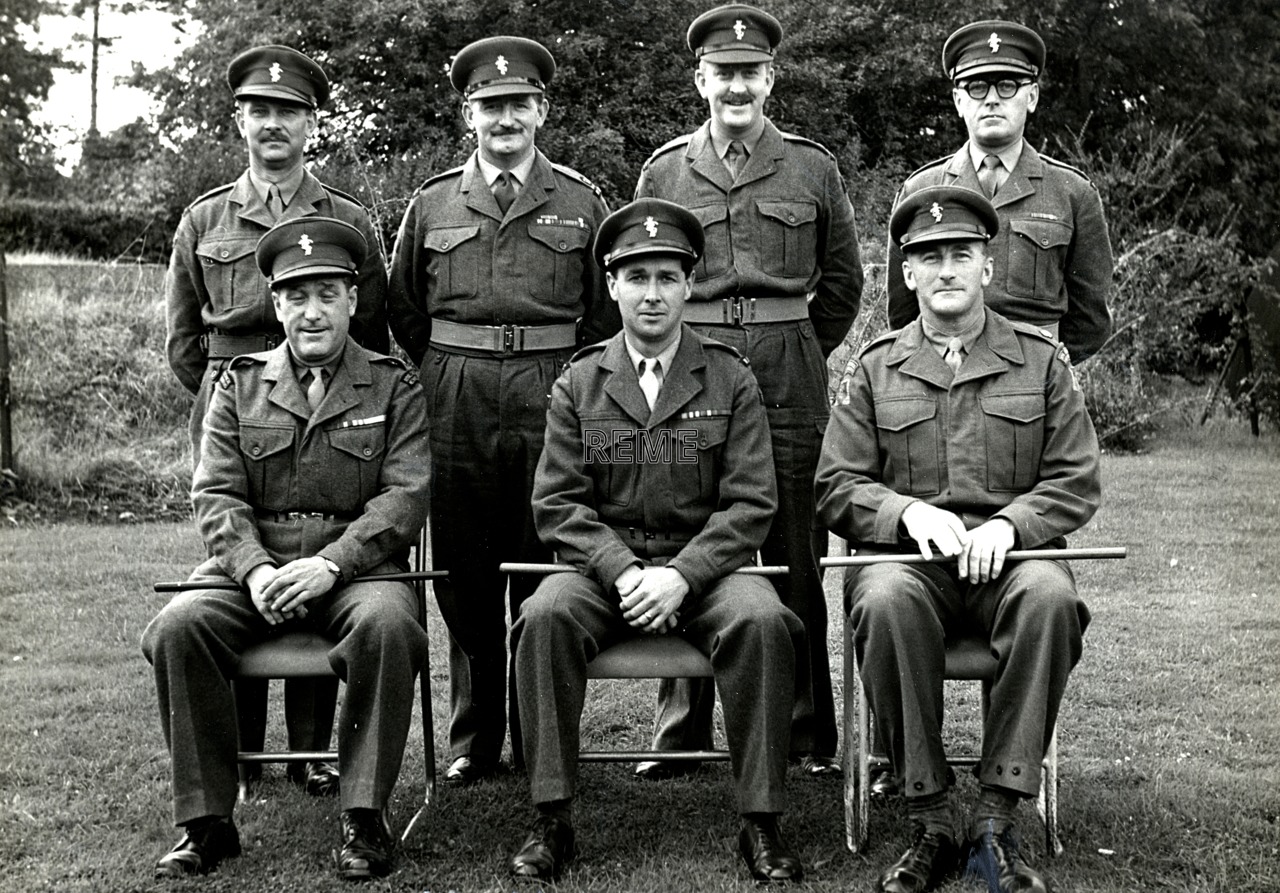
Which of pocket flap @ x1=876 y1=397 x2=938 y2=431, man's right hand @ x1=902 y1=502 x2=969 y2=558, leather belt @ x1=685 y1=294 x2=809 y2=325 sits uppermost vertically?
leather belt @ x1=685 y1=294 x2=809 y2=325

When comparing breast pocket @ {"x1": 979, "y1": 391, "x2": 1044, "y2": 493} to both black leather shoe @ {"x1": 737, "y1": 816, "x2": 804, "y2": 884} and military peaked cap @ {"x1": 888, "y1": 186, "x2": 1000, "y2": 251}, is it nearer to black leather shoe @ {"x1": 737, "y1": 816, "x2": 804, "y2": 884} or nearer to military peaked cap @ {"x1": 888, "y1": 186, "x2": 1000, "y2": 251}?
military peaked cap @ {"x1": 888, "y1": 186, "x2": 1000, "y2": 251}

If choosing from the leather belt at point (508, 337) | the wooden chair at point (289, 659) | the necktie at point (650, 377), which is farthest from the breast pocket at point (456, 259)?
the wooden chair at point (289, 659)

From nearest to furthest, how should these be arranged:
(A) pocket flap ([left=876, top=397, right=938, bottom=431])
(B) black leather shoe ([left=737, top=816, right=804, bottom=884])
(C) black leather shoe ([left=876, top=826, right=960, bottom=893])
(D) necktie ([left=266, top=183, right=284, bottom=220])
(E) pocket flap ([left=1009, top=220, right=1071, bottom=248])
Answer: (C) black leather shoe ([left=876, top=826, right=960, bottom=893]) < (B) black leather shoe ([left=737, top=816, right=804, bottom=884]) < (A) pocket flap ([left=876, top=397, right=938, bottom=431]) < (E) pocket flap ([left=1009, top=220, right=1071, bottom=248]) < (D) necktie ([left=266, top=183, right=284, bottom=220])

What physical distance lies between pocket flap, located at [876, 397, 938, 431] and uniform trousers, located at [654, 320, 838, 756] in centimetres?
50

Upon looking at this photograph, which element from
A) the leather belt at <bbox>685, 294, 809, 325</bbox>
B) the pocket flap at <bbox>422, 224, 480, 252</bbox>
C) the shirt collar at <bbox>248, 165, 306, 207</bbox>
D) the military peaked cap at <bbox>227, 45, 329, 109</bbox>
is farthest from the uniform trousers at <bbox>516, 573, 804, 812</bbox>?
the military peaked cap at <bbox>227, 45, 329, 109</bbox>

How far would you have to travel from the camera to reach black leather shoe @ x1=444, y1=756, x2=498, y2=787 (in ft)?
15.1

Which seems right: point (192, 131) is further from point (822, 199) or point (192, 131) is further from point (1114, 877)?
point (1114, 877)

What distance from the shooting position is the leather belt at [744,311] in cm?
453

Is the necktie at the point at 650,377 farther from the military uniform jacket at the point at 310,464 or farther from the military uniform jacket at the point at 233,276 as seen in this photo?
the military uniform jacket at the point at 233,276

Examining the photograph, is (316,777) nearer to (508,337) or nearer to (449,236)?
(508,337)

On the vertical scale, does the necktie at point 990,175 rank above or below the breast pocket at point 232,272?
above

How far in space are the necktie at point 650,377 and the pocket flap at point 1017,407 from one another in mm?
993

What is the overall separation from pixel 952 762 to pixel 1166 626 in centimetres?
317

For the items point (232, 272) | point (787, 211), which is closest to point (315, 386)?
point (232, 272)
